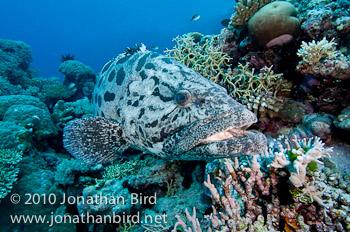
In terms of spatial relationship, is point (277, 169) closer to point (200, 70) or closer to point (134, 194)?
point (134, 194)

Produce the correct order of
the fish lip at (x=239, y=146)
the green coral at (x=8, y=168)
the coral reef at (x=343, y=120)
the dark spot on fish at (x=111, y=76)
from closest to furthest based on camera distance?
the fish lip at (x=239, y=146) → the coral reef at (x=343, y=120) → the dark spot on fish at (x=111, y=76) → the green coral at (x=8, y=168)

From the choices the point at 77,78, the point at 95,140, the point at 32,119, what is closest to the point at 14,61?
the point at 77,78

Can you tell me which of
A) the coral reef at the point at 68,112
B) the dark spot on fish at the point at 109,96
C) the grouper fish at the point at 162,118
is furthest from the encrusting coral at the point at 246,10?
the coral reef at the point at 68,112

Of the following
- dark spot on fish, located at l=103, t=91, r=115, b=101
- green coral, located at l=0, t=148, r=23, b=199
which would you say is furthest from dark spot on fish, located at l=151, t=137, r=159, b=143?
green coral, located at l=0, t=148, r=23, b=199

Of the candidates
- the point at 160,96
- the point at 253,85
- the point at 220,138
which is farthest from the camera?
the point at 253,85

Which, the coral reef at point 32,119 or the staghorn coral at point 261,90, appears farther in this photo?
the coral reef at point 32,119

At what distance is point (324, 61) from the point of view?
11.8 ft

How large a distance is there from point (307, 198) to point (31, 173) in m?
6.56

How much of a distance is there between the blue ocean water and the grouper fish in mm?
92626

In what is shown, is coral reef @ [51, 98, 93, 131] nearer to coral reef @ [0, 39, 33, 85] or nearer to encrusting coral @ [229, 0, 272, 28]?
coral reef @ [0, 39, 33, 85]

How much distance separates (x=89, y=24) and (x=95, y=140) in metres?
149

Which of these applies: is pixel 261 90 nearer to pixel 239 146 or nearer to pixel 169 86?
pixel 169 86

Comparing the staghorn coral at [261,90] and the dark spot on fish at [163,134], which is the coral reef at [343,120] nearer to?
the staghorn coral at [261,90]

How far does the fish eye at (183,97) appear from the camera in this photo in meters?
2.99
